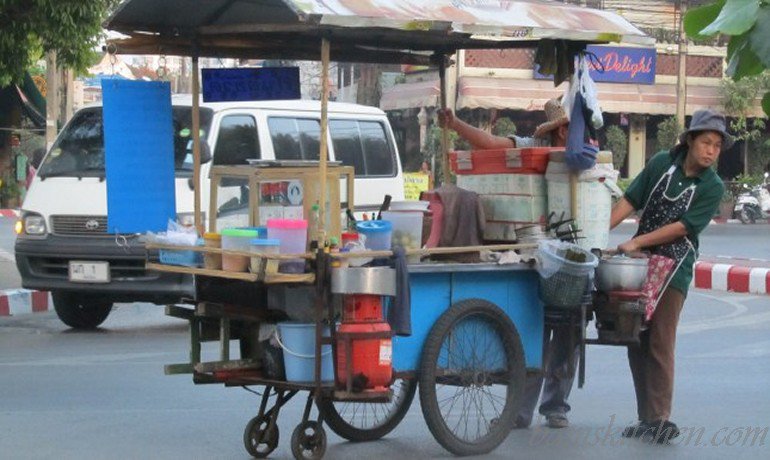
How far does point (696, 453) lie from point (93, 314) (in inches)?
259

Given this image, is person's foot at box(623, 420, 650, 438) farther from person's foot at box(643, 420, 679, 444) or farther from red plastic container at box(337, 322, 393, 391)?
red plastic container at box(337, 322, 393, 391)

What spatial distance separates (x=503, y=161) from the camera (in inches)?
271

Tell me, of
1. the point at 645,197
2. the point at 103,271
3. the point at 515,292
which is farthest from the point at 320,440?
the point at 103,271

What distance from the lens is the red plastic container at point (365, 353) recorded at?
5.67m

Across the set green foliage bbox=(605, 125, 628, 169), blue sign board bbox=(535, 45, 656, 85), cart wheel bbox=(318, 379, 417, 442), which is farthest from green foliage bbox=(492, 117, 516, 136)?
cart wheel bbox=(318, 379, 417, 442)

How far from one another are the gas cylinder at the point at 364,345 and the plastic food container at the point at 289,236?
27cm

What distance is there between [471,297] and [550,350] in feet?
2.74

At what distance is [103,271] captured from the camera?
10.5 metres

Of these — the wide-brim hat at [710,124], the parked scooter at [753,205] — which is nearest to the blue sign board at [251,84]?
the wide-brim hat at [710,124]

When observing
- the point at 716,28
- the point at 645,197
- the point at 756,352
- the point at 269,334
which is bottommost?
the point at 756,352

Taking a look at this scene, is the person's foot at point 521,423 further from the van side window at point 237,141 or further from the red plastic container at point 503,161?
the van side window at point 237,141

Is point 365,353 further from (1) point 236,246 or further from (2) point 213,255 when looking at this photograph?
(2) point 213,255

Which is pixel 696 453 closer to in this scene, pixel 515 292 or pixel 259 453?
pixel 515 292

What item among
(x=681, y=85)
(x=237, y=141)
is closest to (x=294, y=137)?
(x=237, y=141)
